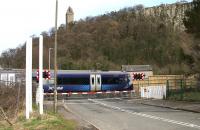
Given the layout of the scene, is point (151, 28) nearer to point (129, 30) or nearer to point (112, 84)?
point (129, 30)

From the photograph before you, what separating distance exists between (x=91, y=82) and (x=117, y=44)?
4242 centimetres

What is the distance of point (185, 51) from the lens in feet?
169

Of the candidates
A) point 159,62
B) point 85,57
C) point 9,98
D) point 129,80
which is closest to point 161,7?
point 159,62

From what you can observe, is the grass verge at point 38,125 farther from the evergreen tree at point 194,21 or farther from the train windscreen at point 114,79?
the train windscreen at point 114,79

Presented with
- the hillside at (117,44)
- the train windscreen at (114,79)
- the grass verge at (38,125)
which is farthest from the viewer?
the hillside at (117,44)

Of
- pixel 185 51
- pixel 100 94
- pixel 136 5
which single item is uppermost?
pixel 136 5

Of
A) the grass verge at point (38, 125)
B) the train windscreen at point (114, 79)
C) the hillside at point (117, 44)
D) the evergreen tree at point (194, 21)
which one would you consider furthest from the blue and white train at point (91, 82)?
the grass verge at point (38, 125)

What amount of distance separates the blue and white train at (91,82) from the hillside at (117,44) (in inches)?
1186

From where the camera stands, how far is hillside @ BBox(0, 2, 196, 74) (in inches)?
4146

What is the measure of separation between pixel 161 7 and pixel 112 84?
194ft

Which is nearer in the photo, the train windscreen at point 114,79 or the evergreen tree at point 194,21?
the evergreen tree at point 194,21

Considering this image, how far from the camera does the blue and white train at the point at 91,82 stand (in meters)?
68.6

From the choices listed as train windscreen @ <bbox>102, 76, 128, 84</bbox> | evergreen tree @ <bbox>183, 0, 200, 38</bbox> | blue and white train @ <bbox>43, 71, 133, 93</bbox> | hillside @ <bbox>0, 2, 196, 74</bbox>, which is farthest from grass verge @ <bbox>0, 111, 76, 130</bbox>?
hillside @ <bbox>0, 2, 196, 74</bbox>

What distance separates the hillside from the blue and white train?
30122 mm
